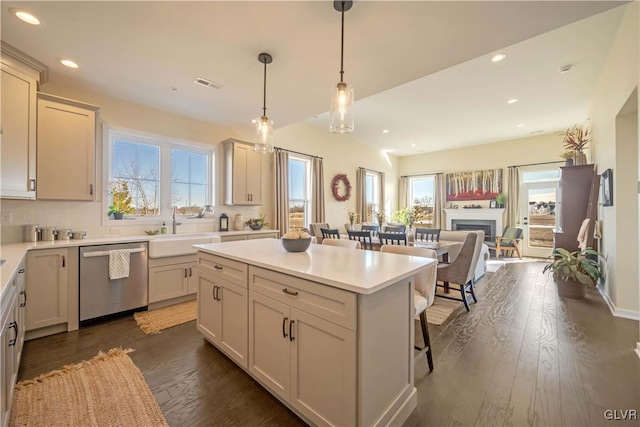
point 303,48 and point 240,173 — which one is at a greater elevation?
point 303,48

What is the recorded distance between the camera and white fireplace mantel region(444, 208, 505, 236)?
7262 millimetres

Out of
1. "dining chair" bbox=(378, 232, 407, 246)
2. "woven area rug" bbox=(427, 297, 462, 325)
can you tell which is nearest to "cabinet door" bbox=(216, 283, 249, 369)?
"woven area rug" bbox=(427, 297, 462, 325)

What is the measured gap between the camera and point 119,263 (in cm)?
291

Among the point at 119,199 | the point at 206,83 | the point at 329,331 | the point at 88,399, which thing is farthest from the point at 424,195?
the point at 88,399

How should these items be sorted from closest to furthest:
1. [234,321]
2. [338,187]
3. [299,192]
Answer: [234,321], [299,192], [338,187]

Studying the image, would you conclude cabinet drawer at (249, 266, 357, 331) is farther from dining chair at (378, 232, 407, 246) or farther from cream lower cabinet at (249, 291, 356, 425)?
dining chair at (378, 232, 407, 246)

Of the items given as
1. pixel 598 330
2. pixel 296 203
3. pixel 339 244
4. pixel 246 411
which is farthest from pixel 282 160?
pixel 598 330

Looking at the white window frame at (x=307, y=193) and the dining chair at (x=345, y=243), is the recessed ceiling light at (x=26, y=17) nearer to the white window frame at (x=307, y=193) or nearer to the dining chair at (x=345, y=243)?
the dining chair at (x=345, y=243)

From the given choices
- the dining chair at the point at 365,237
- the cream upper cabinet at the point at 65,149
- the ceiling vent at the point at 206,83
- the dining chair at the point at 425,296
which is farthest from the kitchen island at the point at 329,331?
the cream upper cabinet at the point at 65,149

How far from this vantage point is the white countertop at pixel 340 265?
129 cm

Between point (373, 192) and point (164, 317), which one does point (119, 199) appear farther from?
point (373, 192)

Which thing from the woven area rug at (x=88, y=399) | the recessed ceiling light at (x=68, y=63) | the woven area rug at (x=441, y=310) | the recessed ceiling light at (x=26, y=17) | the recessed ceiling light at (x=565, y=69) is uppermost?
the recessed ceiling light at (x=565, y=69)

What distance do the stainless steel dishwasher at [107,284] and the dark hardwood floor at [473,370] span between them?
0.19 m

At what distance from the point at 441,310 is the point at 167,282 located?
352 cm
